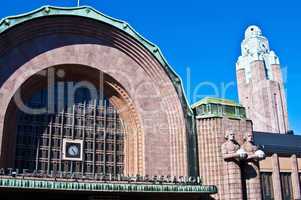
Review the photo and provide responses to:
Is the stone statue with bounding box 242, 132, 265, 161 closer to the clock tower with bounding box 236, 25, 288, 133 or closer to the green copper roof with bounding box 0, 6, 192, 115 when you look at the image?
the green copper roof with bounding box 0, 6, 192, 115

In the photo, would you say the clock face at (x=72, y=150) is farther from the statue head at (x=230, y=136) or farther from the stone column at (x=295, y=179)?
the stone column at (x=295, y=179)

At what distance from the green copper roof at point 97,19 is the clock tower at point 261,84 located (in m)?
59.6

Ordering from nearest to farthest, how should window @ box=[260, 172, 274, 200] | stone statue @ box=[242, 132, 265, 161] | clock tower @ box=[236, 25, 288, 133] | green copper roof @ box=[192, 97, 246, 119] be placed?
1. stone statue @ box=[242, 132, 265, 161]
2. green copper roof @ box=[192, 97, 246, 119]
3. window @ box=[260, 172, 274, 200]
4. clock tower @ box=[236, 25, 288, 133]

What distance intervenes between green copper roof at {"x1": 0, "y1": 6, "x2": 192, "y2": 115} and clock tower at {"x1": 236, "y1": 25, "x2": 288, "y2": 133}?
5956 centimetres

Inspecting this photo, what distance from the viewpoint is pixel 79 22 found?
23500 millimetres

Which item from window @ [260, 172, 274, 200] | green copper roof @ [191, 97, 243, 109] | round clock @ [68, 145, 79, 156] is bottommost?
window @ [260, 172, 274, 200]

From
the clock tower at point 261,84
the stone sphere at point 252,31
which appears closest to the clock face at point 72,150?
the clock tower at point 261,84

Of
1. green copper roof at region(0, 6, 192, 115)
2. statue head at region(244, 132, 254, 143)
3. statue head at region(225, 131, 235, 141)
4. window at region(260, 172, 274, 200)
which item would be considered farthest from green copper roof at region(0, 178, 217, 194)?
window at region(260, 172, 274, 200)

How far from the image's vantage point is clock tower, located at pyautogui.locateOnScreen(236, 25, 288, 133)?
81.2 meters

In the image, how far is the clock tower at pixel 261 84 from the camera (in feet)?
267

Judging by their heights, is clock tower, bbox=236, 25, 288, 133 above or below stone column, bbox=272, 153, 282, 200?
above

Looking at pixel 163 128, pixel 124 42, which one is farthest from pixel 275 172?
pixel 124 42

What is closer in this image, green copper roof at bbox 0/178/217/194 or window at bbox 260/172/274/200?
green copper roof at bbox 0/178/217/194

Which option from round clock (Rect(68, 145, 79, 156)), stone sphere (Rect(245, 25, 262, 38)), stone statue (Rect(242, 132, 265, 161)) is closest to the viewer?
round clock (Rect(68, 145, 79, 156))
